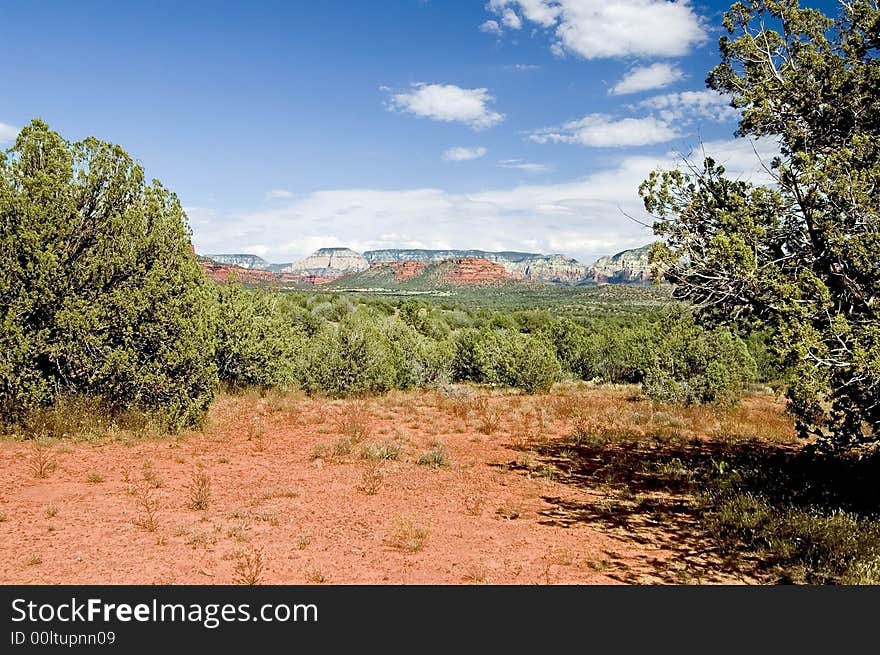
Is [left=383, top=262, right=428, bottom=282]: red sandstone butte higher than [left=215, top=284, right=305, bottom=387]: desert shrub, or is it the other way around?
[left=383, top=262, right=428, bottom=282]: red sandstone butte

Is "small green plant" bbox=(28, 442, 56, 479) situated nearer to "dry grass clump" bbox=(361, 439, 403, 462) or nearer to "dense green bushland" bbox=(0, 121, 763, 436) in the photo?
"dense green bushland" bbox=(0, 121, 763, 436)

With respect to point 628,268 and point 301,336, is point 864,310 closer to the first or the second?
point 628,268

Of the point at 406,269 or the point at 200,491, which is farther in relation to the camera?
the point at 406,269

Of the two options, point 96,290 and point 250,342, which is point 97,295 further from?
point 250,342

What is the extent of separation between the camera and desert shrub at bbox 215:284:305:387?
17.1 meters

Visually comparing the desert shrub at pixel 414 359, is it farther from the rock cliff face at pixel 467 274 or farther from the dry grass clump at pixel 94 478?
the rock cliff face at pixel 467 274

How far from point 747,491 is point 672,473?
1.60 m

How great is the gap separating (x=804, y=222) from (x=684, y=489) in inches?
190

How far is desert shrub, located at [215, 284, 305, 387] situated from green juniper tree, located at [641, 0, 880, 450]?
1320 centimetres

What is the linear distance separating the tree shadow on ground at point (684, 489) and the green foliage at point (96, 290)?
25.9ft

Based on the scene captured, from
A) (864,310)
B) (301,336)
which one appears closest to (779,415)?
(864,310)

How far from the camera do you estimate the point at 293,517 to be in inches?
304

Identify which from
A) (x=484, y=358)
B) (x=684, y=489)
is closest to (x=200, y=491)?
(x=684, y=489)

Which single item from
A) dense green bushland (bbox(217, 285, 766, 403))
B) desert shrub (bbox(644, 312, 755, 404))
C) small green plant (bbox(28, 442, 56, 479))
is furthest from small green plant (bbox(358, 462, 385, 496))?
desert shrub (bbox(644, 312, 755, 404))
